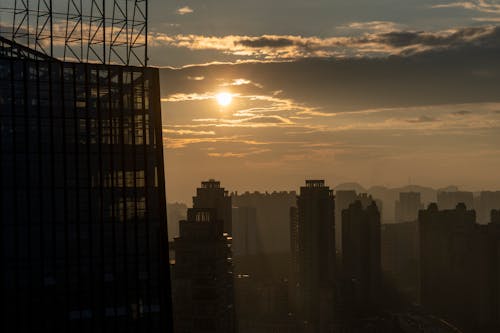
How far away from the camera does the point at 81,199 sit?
240ft

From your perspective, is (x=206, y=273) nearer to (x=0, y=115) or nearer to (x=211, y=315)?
(x=211, y=315)

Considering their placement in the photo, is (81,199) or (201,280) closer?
(81,199)

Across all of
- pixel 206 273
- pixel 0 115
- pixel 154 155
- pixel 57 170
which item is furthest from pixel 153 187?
pixel 206 273

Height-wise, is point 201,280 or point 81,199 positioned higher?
point 81,199

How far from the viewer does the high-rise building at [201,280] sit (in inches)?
5714

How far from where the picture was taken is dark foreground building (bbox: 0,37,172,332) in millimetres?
70750

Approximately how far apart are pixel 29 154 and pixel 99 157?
6.17 metres

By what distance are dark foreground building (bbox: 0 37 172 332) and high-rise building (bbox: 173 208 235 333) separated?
70199mm

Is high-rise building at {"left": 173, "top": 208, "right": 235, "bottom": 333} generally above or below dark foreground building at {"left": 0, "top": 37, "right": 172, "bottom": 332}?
below

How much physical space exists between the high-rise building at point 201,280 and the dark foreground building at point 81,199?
230 feet

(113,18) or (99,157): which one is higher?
(113,18)

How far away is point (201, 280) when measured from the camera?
146875 mm

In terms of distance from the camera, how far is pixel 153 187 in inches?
2987

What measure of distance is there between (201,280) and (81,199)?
2998 inches
